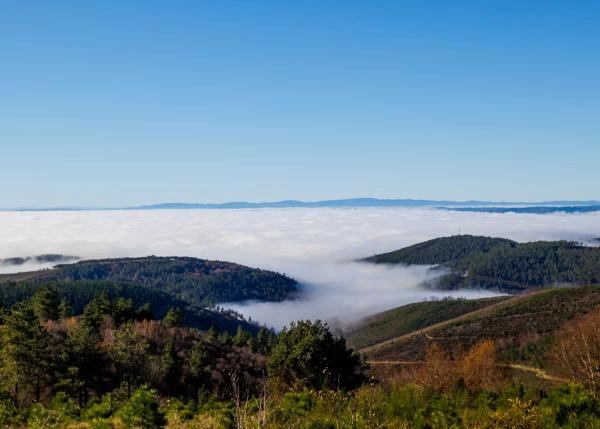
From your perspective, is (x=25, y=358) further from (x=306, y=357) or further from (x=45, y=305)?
(x=45, y=305)

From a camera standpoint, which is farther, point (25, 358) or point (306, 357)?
point (25, 358)

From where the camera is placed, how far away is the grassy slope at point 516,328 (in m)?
109

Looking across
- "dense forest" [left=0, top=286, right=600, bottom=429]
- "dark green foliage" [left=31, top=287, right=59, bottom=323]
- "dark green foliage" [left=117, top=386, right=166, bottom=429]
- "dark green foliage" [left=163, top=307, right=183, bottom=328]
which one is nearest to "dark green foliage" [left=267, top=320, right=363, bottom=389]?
"dense forest" [left=0, top=286, right=600, bottom=429]

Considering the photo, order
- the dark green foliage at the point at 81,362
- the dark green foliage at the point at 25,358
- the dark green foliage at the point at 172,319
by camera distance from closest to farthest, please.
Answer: the dark green foliage at the point at 25,358 < the dark green foliage at the point at 81,362 < the dark green foliage at the point at 172,319

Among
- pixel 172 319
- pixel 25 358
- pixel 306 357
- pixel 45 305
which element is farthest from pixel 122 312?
pixel 306 357

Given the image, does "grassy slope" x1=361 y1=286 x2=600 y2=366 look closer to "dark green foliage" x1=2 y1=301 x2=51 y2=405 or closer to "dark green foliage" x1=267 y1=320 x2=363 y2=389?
"dark green foliage" x1=267 y1=320 x2=363 y2=389

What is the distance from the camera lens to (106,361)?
53469 millimetres

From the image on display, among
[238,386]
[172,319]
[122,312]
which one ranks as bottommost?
[172,319]

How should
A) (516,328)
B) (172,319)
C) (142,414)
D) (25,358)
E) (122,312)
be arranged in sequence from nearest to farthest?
(142,414), (25,358), (122,312), (172,319), (516,328)

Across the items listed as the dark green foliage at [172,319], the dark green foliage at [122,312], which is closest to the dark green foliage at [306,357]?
the dark green foliage at [122,312]

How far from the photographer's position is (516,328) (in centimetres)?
13012

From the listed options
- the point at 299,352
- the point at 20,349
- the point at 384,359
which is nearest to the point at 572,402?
the point at 299,352

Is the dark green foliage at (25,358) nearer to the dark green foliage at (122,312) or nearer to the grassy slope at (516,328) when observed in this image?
the dark green foliage at (122,312)

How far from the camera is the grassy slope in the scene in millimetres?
109250
